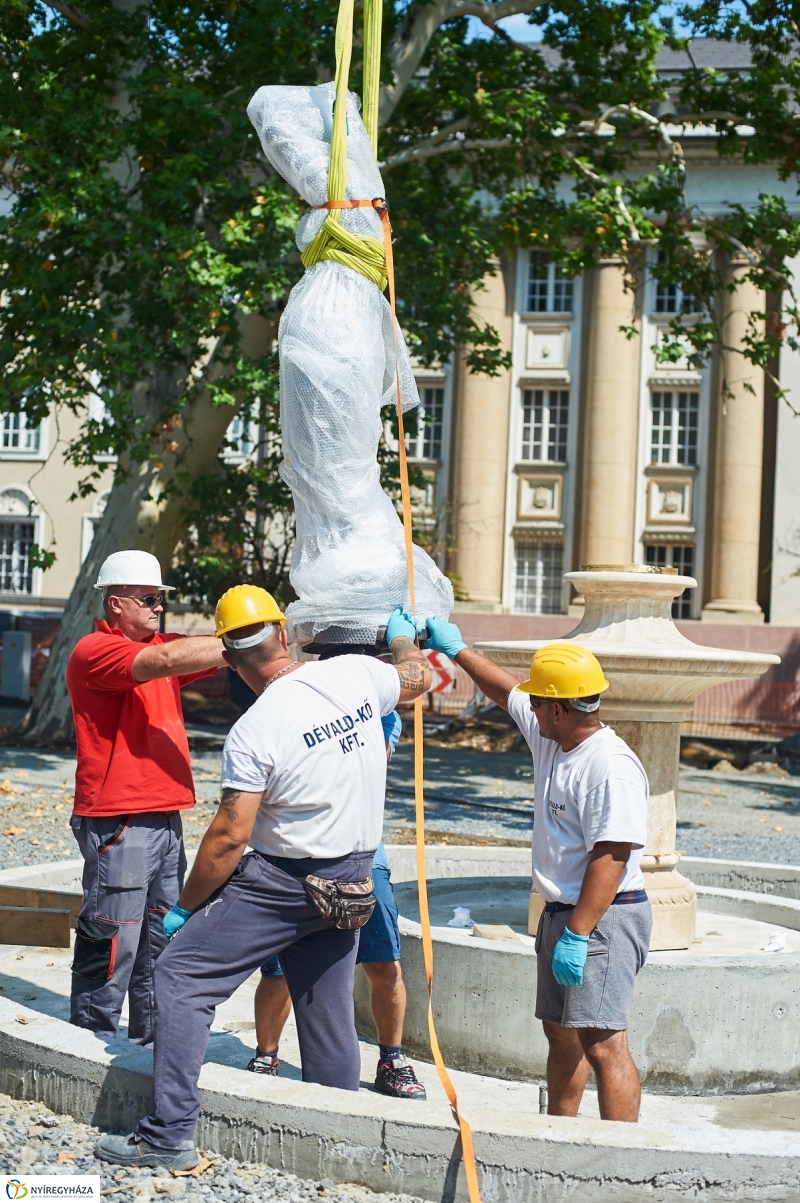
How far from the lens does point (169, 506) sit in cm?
1786

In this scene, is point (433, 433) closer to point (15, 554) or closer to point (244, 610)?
point (15, 554)

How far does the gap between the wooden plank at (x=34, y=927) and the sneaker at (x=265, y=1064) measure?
6.65 ft

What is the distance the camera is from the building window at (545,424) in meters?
37.3

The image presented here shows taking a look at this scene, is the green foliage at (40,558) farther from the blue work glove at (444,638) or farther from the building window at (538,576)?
the building window at (538,576)

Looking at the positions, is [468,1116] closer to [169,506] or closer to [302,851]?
[302,851]

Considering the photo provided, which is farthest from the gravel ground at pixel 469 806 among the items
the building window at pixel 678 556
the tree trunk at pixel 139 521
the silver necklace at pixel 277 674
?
the building window at pixel 678 556

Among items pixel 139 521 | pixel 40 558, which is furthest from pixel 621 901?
pixel 139 521

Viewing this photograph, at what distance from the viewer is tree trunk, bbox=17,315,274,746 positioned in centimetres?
1728

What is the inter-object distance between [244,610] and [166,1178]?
1.68 m

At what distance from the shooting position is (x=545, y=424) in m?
37.3

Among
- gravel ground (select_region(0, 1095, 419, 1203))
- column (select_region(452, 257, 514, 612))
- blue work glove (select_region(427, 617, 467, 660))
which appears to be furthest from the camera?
column (select_region(452, 257, 514, 612))

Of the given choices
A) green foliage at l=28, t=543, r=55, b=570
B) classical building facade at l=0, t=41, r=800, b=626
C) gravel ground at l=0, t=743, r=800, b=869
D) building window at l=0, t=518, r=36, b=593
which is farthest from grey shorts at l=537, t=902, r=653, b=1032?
building window at l=0, t=518, r=36, b=593

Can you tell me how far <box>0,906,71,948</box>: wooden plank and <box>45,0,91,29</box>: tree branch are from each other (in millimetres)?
12640

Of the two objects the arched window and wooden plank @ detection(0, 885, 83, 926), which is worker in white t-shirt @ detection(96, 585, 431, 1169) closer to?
wooden plank @ detection(0, 885, 83, 926)
